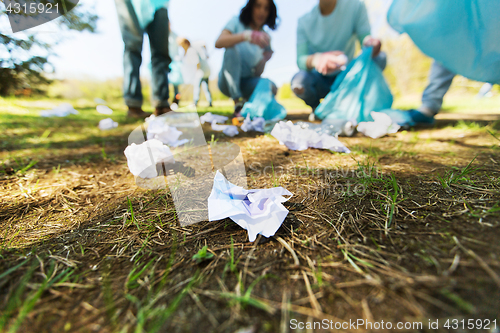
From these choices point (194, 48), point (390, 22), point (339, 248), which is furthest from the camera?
point (194, 48)

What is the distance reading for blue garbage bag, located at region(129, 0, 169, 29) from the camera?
2.22m

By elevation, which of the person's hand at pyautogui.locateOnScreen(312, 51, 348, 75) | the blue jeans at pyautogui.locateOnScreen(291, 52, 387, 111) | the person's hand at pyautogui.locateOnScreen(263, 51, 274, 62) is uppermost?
the person's hand at pyautogui.locateOnScreen(263, 51, 274, 62)

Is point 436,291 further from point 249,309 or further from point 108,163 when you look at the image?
point 108,163

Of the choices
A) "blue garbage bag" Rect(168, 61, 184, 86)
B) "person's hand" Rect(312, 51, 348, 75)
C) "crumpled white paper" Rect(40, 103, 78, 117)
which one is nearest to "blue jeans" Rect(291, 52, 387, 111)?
"person's hand" Rect(312, 51, 348, 75)

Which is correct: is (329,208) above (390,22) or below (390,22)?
below

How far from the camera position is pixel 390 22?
1817 millimetres

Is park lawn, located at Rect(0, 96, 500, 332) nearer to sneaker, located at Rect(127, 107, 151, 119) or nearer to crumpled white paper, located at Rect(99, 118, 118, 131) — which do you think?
crumpled white paper, located at Rect(99, 118, 118, 131)

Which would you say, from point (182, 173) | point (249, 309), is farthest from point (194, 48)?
point (249, 309)

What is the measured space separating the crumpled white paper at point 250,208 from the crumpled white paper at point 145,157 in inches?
18.7

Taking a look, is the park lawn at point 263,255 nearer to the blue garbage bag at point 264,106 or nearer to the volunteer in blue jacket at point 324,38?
the blue garbage bag at point 264,106

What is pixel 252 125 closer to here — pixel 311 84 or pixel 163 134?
pixel 163 134

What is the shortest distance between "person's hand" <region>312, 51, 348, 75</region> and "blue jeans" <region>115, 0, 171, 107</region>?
75.2 inches

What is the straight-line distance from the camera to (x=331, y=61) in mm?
2156

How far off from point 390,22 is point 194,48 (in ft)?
13.9
